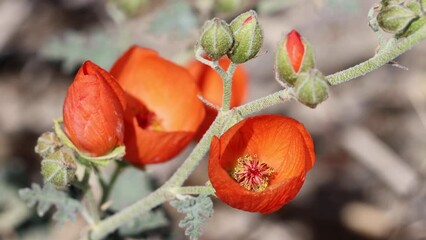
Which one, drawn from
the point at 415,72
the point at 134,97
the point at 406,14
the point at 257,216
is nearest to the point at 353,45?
the point at 415,72

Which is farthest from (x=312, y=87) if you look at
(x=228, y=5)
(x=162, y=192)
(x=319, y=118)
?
(x=319, y=118)

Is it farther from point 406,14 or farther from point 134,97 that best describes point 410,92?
point 406,14

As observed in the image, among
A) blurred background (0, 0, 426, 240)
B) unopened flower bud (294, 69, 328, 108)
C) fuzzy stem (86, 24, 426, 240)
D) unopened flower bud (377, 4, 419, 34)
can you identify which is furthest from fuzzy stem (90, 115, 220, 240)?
blurred background (0, 0, 426, 240)

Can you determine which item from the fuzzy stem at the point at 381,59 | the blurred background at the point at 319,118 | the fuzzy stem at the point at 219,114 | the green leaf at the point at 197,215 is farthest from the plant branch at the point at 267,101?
the blurred background at the point at 319,118

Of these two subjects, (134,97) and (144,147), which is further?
(134,97)

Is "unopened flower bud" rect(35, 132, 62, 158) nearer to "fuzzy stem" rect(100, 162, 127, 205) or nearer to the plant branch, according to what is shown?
"fuzzy stem" rect(100, 162, 127, 205)

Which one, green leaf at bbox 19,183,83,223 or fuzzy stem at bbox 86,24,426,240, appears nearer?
fuzzy stem at bbox 86,24,426,240
